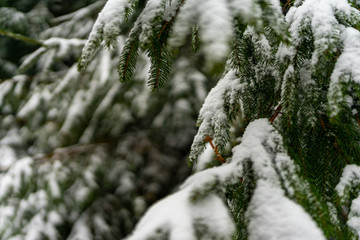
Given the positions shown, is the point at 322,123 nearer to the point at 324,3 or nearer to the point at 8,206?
the point at 324,3

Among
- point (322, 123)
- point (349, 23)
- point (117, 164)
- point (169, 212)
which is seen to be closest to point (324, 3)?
point (349, 23)

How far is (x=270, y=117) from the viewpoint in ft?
2.73

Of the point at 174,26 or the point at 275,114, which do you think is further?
the point at 275,114

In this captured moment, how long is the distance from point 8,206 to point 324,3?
2.72 metres

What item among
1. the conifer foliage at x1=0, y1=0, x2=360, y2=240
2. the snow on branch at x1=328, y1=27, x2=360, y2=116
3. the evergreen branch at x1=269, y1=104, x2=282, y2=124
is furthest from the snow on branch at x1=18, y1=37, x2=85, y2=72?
the snow on branch at x1=328, y1=27, x2=360, y2=116

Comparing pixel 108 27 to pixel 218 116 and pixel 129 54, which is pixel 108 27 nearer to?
pixel 129 54

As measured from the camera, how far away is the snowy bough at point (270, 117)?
1.50 ft

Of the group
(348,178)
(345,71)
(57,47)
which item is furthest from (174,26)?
(57,47)

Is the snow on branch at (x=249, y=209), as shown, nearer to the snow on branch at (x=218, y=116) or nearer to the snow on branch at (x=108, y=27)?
the snow on branch at (x=218, y=116)

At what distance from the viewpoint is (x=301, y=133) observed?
27.5 inches

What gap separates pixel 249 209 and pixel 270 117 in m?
0.38

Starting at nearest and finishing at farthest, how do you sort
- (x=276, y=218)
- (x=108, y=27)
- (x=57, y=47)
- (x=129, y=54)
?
(x=276, y=218) → (x=108, y=27) → (x=129, y=54) → (x=57, y=47)

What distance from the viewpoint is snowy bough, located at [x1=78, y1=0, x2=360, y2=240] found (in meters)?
0.46

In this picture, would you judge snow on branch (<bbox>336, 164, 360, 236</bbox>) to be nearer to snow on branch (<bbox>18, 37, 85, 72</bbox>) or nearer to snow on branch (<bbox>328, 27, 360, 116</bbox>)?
snow on branch (<bbox>328, 27, 360, 116</bbox>)
